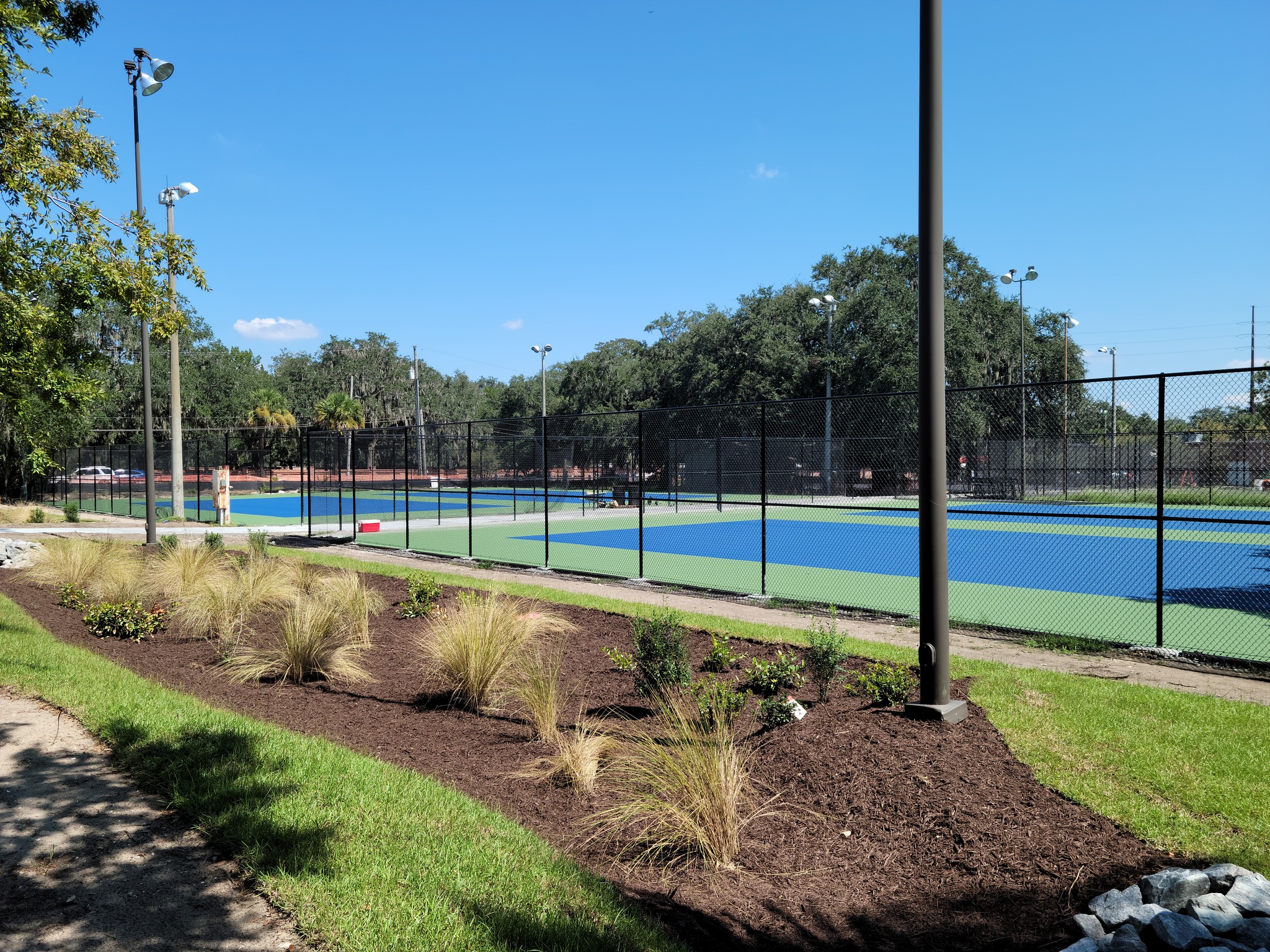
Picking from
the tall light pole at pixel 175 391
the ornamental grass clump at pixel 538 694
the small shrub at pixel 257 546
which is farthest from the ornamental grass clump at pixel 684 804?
the tall light pole at pixel 175 391

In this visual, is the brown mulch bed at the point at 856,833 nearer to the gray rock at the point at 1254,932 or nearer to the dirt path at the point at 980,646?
the gray rock at the point at 1254,932

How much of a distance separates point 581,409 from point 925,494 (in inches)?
2586

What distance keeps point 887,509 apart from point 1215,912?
9.55m

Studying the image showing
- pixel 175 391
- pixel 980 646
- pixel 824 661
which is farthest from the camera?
pixel 175 391

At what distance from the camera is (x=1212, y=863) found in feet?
12.7

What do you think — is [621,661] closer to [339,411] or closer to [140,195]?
[140,195]

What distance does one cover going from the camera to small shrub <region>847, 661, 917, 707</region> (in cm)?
594

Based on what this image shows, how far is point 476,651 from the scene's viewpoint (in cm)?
684

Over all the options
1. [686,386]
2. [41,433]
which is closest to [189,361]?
[686,386]

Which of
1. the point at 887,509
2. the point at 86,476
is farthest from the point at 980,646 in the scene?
the point at 86,476

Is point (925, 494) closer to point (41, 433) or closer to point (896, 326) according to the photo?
point (41, 433)

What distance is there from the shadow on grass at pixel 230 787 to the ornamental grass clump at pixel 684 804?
4.83 feet

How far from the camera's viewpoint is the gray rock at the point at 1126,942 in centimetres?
308

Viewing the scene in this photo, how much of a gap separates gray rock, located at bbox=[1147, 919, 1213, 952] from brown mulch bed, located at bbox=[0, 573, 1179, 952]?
1.29 ft
